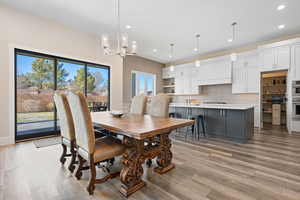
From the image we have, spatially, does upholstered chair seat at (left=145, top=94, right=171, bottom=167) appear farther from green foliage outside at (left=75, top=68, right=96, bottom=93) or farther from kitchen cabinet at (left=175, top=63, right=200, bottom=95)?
kitchen cabinet at (left=175, top=63, right=200, bottom=95)

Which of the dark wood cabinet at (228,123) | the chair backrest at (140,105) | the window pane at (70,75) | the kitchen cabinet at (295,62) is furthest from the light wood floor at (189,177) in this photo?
the kitchen cabinet at (295,62)

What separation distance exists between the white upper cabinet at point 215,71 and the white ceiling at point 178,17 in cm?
96

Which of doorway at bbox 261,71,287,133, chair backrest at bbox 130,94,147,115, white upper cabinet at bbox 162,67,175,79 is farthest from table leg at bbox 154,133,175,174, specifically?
white upper cabinet at bbox 162,67,175,79

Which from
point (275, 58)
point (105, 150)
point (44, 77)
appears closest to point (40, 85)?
point (44, 77)

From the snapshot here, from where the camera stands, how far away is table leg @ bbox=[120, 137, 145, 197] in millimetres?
1562

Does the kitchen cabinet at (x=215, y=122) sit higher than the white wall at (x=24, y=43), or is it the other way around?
the white wall at (x=24, y=43)

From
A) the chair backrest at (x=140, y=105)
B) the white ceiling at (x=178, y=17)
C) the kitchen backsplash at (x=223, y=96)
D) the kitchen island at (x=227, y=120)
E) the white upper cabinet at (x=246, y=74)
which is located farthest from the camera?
the kitchen backsplash at (x=223, y=96)

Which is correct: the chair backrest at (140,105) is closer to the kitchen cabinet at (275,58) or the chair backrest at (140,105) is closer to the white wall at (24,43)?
the white wall at (24,43)

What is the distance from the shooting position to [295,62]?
3.96m

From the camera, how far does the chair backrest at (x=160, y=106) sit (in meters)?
2.56

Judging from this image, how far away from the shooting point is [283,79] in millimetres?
5391

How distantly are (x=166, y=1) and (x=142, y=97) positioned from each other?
2.00 meters

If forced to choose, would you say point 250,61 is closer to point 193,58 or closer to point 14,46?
point 193,58

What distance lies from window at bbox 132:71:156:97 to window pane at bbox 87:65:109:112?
2.00 meters
